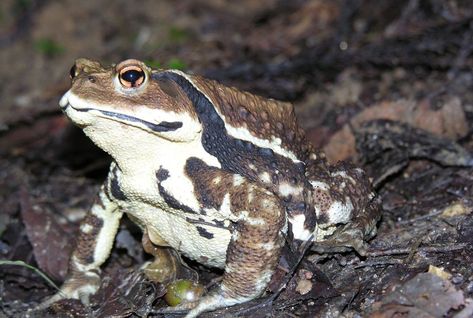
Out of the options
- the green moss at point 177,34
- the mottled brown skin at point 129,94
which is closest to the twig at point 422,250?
the mottled brown skin at point 129,94

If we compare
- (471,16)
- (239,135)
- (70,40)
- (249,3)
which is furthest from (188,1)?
(239,135)

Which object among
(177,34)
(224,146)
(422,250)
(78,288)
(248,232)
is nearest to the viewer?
(248,232)

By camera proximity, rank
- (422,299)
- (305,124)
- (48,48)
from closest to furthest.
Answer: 1. (422,299)
2. (305,124)
3. (48,48)

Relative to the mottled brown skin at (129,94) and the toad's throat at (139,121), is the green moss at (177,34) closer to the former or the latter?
the mottled brown skin at (129,94)

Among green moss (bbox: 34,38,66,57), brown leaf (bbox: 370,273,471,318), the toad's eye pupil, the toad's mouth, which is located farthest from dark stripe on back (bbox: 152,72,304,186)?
green moss (bbox: 34,38,66,57)

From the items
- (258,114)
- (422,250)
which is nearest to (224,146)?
(258,114)

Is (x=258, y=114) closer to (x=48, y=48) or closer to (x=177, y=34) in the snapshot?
(x=177, y=34)

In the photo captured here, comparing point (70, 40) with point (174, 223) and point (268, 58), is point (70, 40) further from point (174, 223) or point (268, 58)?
point (174, 223)
